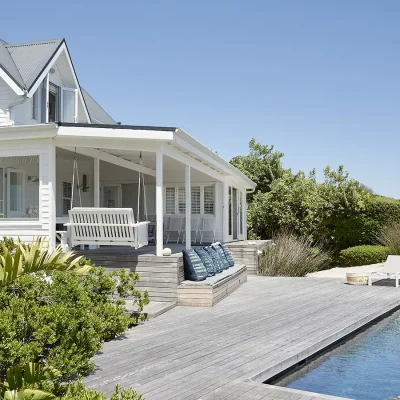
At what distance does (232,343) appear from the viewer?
7816 millimetres

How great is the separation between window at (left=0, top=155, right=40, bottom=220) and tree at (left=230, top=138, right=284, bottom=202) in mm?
19471

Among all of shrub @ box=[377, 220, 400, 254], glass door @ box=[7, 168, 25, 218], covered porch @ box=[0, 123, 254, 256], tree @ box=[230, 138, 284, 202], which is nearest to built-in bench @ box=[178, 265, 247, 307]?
covered porch @ box=[0, 123, 254, 256]

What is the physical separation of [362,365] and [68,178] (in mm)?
11148

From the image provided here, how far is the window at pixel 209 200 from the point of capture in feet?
65.5

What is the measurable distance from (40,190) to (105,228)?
173 centimetres

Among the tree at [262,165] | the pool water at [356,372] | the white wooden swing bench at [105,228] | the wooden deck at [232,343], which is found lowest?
the pool water at [356,372]

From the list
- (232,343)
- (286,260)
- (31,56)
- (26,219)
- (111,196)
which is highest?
(31,56)

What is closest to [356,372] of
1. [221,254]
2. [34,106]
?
[221,254]

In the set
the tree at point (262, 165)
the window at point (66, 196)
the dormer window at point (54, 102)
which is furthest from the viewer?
the tree at point (262, 165)

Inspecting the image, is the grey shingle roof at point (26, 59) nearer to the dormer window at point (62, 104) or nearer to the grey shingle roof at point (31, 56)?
the grey shingle roof at point (31, 56)

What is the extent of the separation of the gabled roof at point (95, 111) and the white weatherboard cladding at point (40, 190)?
9.56 metres

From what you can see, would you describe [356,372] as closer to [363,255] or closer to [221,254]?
[221,254]

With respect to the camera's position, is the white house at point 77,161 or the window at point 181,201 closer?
the white house at point 77,161

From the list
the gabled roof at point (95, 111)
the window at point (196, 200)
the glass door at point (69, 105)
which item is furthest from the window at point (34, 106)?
the window at point (196, 200)
